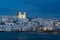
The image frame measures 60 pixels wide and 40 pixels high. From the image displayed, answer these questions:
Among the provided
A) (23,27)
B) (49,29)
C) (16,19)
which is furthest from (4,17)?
(49,29)

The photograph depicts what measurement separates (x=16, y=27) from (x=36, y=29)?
12.5 ft

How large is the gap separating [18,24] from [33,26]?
9.72 feet

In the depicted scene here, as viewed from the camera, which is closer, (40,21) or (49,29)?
(49,29)

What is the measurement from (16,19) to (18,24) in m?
3.01

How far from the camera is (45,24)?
60.9 metres

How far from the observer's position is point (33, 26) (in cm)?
5941

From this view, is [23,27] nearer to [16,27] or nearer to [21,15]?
[16,27]

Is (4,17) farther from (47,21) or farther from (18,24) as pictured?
(47,21)

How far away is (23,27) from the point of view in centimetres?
5866

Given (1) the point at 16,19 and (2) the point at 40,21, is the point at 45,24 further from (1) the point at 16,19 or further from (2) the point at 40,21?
(1) the point at 16,19


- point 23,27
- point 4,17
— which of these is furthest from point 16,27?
point 4,17

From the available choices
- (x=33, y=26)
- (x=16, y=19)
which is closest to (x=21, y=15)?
(x=16, y=19)

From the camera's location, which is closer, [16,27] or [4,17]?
[16,27]

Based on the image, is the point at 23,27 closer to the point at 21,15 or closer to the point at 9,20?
the point at 9,20
